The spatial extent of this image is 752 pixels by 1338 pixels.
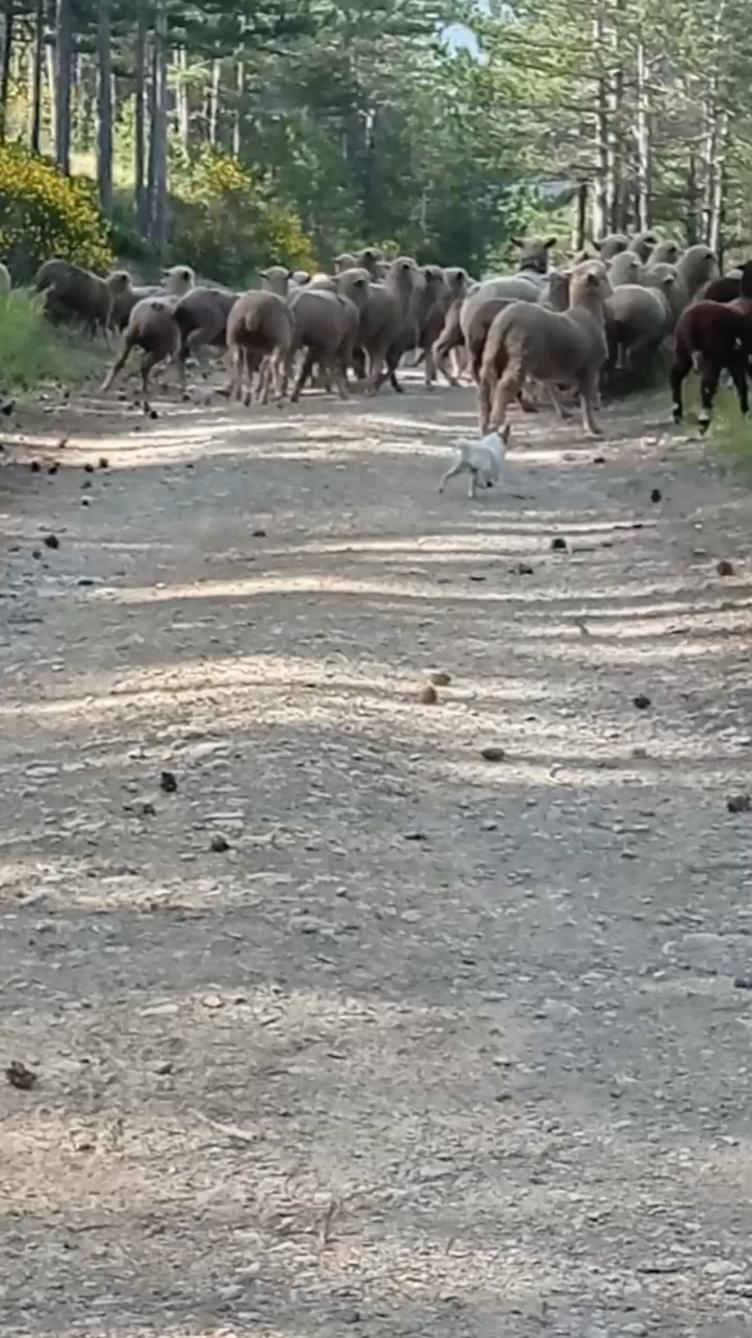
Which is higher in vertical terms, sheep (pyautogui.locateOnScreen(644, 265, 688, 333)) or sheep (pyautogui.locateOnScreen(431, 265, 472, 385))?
sheep (pyautogui.locateOnScreen(644, 265, 688, 333))

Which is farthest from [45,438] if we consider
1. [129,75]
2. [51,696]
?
[129,75]

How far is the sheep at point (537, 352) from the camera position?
19453 mm

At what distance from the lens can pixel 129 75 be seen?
219ft

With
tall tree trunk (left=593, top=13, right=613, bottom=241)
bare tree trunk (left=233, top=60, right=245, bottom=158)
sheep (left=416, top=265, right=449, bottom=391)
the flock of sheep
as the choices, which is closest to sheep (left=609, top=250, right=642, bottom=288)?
the flock of sheep

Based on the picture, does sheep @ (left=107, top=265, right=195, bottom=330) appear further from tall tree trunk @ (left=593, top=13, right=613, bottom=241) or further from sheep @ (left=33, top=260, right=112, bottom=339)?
tall tree trunk @ (left=593, top=13, right=613, bottom=241)

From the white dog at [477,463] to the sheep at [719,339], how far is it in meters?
2.99

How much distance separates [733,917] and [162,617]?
4.81m

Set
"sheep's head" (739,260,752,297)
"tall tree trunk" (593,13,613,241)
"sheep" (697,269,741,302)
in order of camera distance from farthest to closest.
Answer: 1. "tall tree trunk" (593,13,613,241)
2. "sheep" (697,269,741,302)
3. "sheep's head" (739,260,752,297)

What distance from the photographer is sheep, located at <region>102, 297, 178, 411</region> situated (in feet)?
81.3

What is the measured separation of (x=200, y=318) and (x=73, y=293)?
4909mm

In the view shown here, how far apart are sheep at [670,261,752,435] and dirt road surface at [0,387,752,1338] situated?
6.25 meters

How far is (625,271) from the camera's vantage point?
26484 mm

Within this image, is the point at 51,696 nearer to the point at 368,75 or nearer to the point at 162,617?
the point at 162,617

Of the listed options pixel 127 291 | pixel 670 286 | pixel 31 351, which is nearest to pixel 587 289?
pixel 670 286
